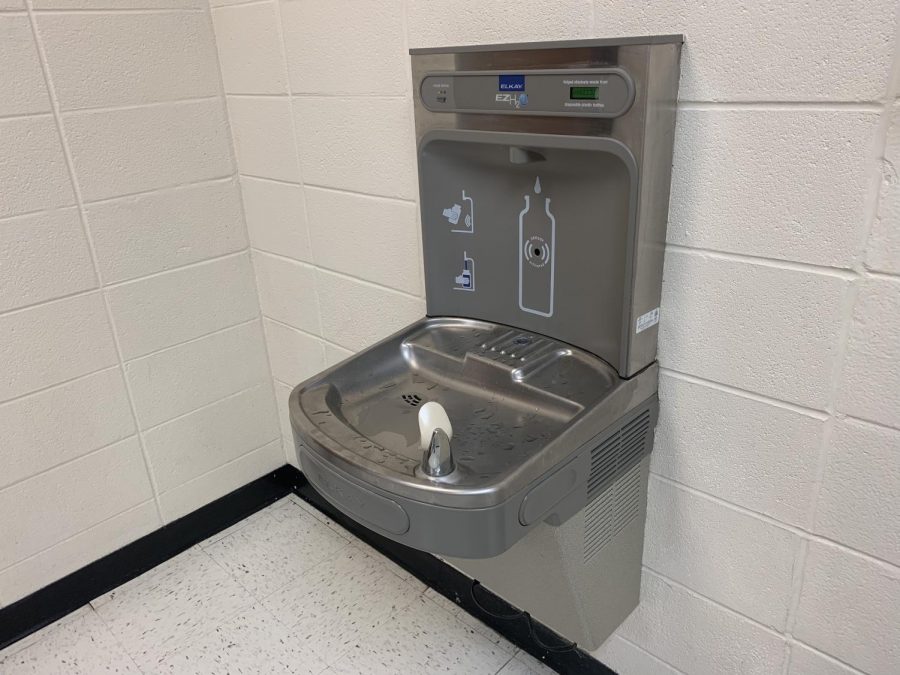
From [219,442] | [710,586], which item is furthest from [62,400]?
[710,586]

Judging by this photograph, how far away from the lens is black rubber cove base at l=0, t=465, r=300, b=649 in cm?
186

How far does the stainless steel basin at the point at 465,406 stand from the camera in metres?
0.98

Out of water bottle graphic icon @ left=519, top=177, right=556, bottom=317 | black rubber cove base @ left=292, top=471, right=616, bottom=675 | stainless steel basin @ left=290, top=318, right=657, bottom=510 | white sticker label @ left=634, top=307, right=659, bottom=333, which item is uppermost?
water bottle graphic icon @ left=519, top=177, right=556, bottom=317

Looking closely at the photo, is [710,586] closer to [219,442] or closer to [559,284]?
[559,284]

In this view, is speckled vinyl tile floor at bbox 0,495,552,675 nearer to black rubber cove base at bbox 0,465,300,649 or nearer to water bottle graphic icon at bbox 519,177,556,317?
black rubber cove base at bbox 0,465,300,649

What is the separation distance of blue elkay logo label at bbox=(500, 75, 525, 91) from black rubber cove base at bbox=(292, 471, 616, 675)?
1176 mm

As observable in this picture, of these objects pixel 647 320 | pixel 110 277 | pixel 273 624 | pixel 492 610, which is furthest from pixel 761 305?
pixel 110 277

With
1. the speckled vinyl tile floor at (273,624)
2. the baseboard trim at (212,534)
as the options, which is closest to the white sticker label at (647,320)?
the baseboard trim at (212,534)

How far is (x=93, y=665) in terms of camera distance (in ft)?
5.77

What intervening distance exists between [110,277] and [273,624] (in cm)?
103

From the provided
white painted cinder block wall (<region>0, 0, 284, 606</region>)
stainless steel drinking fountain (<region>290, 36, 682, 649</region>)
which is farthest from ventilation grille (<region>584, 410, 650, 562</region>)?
white painted cinder block wall (<region>0, 0, 284, 606</region>)

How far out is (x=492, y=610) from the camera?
71.0 inches

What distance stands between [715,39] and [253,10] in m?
1.23

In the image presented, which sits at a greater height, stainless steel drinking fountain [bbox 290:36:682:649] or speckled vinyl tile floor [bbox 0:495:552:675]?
stainless steel drinking fountain [bbox 290:36:682:649]
